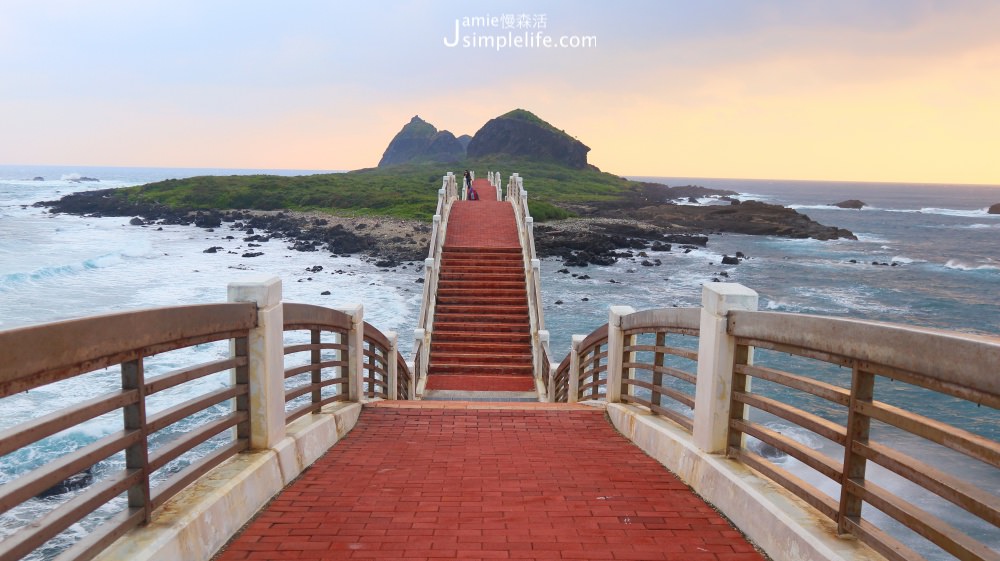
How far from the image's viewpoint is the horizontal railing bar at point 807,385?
3.04m

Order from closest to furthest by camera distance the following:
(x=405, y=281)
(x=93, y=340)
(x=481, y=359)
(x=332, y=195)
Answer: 1. (x=93, y=340)
2. (x=481, y=359)
3. (x=405, y=281)
4. (x=332, y=195)

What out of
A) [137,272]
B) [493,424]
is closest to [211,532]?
[493,424]

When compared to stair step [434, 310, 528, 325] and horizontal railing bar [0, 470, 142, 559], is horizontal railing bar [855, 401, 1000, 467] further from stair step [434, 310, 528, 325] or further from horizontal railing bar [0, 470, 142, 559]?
stair step [434, 310, 528, 325]

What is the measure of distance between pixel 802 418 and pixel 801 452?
17 cm

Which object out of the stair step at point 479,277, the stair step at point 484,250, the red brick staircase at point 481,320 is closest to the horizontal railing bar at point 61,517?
the red brick staircase at point 481,320

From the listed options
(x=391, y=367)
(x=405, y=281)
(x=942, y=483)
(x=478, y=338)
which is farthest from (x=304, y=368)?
(x=405, y=281)

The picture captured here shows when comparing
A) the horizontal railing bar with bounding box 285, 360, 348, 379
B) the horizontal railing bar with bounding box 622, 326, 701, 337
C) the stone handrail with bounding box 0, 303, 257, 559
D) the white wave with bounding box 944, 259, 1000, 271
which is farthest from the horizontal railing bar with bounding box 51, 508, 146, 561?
the white wave with bounding box 944, 259, 1000, 271

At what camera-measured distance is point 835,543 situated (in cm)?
304

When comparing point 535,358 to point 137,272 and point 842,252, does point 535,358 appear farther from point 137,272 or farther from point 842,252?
point 842,252

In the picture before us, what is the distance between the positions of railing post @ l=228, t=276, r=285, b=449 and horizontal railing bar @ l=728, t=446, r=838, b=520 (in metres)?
3.10

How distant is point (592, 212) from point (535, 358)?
6297 centimetres

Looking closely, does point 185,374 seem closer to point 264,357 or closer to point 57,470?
point 264,357

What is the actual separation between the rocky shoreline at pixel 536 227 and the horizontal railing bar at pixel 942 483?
37.2m

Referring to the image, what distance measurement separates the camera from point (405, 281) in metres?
34.8
